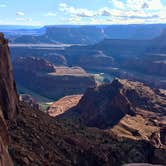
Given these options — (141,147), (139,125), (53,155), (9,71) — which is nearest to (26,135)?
(53,155)

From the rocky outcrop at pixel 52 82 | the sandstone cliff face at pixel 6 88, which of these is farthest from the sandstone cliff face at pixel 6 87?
the rocky outcrop at pixel 52 82

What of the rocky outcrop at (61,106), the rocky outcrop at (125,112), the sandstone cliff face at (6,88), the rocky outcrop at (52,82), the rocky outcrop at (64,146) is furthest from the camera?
the rocky outcrop at (52,82)

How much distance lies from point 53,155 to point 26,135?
291 centimetres

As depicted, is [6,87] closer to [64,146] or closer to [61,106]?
[64,146]

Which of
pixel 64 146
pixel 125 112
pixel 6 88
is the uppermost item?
pixel 6 88

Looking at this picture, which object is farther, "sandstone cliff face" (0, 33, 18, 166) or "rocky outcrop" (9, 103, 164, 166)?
"sandstone cliff face" (0, 33, 18, 166)

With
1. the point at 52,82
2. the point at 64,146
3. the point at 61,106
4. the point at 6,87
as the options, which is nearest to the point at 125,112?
the point at 61,106

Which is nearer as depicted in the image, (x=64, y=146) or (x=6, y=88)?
(x=6, y=88)

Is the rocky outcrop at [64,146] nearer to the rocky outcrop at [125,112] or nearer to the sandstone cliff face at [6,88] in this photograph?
the sandstone cliff face at [6,88]

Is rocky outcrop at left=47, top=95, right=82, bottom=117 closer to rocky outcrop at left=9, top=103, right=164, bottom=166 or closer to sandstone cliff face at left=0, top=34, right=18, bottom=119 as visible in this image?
rocky outcrop at left=9, top=103, right=164, bottom=166

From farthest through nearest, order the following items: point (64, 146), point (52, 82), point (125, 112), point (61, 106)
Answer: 1. point (52, 82)
2. point (61, 106)
3. point (125, 112)
4. point (64, 146)

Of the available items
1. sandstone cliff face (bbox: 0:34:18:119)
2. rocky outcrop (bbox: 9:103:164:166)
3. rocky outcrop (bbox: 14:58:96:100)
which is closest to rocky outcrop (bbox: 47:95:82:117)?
rocky outcrop (bbox: 14:58:96:100)

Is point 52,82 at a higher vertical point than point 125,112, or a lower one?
lower

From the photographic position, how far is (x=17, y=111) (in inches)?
1861
